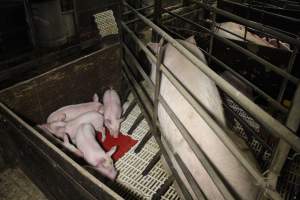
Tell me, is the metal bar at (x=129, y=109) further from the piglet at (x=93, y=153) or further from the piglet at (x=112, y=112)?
the piglet at (x=93, y=153)

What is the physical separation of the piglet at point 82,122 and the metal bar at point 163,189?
3.11ft

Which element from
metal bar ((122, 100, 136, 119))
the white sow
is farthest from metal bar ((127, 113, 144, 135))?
the white sow

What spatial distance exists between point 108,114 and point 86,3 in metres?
1.67

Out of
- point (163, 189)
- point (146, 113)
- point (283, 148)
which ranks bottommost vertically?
point (163, 189)

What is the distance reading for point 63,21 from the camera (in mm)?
3457

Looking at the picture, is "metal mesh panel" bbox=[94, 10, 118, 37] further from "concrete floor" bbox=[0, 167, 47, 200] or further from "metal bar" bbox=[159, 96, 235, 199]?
"concrete floor" bbox=[0, 167, 47, 200]

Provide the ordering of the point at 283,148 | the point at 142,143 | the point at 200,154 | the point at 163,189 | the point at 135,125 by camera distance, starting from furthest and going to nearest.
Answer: the point at 135,125 → the point at 142,143 → the point at 163,189 → the point at 200,154 → the point at 283,148

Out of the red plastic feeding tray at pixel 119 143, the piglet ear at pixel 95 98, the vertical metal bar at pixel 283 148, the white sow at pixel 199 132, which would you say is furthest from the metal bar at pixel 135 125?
the vertical metal bar at pixel 283 148

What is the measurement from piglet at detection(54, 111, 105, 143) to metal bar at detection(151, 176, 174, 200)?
949 mm

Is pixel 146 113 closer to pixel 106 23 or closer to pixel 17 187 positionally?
pixel 17 187

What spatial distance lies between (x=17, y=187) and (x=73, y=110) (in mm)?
926

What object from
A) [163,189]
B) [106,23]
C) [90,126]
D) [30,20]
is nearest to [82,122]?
[90,126]

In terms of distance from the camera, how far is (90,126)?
2.86m

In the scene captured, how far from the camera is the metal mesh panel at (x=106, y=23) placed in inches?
137
